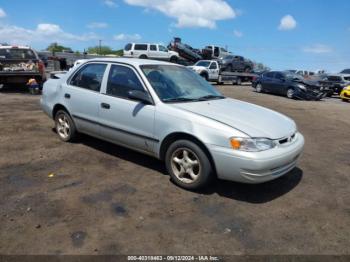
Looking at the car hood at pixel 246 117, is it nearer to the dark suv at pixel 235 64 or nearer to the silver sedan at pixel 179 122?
the silver sedan at pixel 179 122

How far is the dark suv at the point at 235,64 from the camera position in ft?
102

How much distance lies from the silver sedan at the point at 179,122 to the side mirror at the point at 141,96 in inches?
0.5

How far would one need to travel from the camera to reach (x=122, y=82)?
5.34 m

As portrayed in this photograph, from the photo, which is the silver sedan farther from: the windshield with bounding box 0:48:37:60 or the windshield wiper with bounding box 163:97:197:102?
the windshield with bounding box 0:48:37:60

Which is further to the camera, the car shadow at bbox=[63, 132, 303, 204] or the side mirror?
the side mirror

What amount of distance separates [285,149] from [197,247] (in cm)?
181

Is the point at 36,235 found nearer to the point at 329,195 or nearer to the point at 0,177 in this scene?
the point at 0,177

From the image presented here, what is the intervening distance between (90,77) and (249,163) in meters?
3.17

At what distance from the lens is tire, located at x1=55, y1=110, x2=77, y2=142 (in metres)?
6.28

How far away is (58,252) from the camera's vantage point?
10.3 feet

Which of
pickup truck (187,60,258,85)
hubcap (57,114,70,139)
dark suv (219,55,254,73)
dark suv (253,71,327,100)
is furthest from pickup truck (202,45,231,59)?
hubcap (57,114,70,139)

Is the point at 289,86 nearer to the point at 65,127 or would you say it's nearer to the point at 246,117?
the point at 65,127

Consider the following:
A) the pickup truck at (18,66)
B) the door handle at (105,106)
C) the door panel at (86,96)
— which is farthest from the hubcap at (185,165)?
the pickup truck at (18,66)

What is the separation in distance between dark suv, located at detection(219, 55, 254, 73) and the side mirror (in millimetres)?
26066
